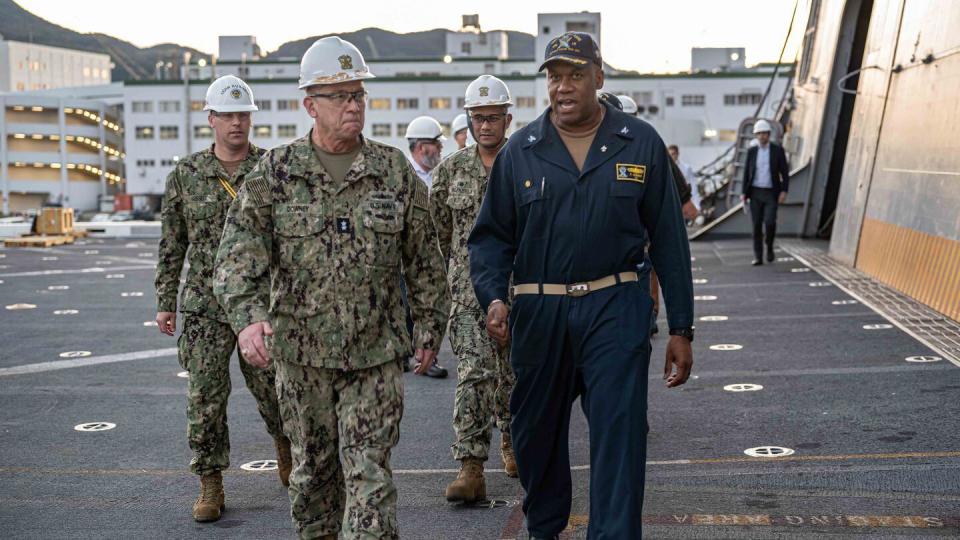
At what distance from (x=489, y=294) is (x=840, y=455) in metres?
2.81

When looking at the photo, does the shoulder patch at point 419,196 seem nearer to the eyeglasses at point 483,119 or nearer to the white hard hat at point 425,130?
the eyeglasses at point 483,119

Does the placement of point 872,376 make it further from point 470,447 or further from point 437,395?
point 470,447

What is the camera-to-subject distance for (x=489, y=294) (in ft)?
15.7

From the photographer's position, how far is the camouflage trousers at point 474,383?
6082 mm

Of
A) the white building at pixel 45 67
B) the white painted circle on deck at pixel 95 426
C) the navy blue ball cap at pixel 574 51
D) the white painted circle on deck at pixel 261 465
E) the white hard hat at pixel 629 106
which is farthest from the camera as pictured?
the white building at pixel 45 67

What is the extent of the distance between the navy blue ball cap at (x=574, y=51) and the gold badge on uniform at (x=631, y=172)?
0.47m

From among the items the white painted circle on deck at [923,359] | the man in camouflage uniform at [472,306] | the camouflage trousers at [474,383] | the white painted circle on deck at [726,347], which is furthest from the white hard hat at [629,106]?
the camouflage trousers at [474,383]

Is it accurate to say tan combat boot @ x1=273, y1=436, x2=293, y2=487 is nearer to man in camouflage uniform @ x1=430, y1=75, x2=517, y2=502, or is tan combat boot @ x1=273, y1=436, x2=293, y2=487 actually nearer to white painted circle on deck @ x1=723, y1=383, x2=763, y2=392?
man in camouflage uniform @ x1=430, y1=75, x2=517, y2=502

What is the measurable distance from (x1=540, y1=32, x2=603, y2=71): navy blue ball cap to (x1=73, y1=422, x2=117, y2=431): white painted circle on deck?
15.8 feet

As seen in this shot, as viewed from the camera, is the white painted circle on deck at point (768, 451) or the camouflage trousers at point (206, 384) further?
the white painted circle on deck at point (768, 451)

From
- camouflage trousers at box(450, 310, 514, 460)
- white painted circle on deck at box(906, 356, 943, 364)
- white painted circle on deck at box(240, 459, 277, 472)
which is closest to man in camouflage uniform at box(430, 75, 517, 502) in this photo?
camouflage trousers at box(450, 310, 514, 460)

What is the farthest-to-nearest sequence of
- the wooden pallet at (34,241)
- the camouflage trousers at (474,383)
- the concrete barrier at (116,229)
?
the concrete barrier at (116,229) < the wooden pallet at (34,241) < the camouflage trousers at (474,383)

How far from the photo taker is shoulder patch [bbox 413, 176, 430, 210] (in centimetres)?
468

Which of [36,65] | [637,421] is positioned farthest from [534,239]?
[36,65]
